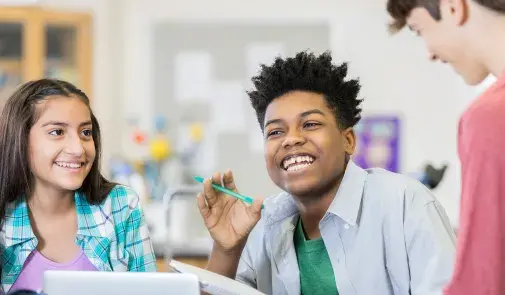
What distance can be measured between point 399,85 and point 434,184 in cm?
205

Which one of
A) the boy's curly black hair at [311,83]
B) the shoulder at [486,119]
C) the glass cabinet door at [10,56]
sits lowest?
the shoulder at [486,119]

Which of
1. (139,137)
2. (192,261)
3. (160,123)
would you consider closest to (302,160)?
(192,261)

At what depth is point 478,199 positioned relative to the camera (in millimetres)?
877

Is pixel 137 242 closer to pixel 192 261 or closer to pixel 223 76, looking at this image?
pixel 192 261

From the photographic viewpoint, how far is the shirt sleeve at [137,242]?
1657mm

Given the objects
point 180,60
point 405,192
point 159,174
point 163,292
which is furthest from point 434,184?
point 180,60

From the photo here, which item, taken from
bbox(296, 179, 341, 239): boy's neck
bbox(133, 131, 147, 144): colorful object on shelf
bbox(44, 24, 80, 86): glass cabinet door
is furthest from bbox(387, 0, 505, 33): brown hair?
bbox(44, 24, 80, 86): glass cabinet door

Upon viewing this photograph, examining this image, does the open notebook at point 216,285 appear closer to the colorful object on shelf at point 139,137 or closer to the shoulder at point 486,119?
the shoulder at point 486,119

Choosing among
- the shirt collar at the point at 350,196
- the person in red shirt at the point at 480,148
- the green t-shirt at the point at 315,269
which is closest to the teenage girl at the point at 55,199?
the green t-shirt at the point at 315,269

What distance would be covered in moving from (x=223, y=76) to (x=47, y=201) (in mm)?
2998

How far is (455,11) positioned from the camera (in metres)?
0.94

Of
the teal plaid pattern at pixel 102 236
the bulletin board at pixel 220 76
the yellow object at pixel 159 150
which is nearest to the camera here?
the teal plaid pattern at pixel 102 236

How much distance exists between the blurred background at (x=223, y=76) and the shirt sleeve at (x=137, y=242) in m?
2.67

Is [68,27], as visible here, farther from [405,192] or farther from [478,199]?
[478,199]
